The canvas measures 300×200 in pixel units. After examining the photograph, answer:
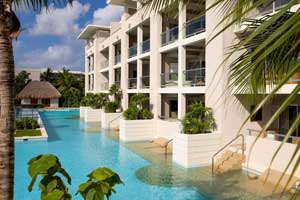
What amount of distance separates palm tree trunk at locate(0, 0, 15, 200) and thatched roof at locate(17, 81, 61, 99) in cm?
3905

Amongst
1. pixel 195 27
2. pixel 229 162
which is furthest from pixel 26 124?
pixel 229 162

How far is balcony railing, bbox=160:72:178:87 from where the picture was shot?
1926 cm

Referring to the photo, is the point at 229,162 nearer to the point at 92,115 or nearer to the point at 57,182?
the point at 57,182

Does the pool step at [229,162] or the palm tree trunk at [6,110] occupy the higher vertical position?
the palm tree trunk at [6,110]

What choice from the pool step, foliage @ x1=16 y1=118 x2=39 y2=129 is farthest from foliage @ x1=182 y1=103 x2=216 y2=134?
foliage @ x1=16 y1=118 x2=39 y2=129

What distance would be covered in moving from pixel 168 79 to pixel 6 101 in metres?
17.0

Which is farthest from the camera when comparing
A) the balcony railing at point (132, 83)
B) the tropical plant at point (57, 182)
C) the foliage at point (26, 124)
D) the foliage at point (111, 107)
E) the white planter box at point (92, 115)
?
the white planter box at point (92, 115)

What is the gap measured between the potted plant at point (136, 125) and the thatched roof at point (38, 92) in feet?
79.8

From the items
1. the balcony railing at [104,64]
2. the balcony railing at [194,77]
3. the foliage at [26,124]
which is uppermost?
the balcony railing at [104,64]

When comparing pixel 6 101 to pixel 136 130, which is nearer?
pixel 6 101

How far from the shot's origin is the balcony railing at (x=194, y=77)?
16156 mm

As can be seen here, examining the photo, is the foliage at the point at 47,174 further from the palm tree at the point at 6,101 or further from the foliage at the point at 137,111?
the foliage at the point at 137,111

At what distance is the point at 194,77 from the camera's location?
16797 millimetres

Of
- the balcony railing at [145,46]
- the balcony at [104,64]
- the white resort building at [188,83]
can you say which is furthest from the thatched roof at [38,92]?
the balcony railing at [145,46]
